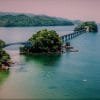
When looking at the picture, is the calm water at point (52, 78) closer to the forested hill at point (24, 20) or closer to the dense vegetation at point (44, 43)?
the dense vegetation at point (44, 43)

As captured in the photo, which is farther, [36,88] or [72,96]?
[36,88]

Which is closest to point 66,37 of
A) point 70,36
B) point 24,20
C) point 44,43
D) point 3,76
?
point 70,36

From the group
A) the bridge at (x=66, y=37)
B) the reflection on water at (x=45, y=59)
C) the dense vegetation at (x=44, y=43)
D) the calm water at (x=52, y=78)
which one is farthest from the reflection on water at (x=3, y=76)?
the bridge at (x=66, y=37)

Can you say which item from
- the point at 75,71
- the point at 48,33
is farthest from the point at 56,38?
the point at 75,71

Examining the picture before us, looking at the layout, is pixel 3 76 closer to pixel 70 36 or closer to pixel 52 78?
pixel 52 78

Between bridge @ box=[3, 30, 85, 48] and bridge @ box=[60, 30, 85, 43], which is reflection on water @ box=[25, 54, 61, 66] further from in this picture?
bridge @ box=[60, 30, 85, 43]

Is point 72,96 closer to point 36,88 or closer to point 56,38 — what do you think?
point 36,88
